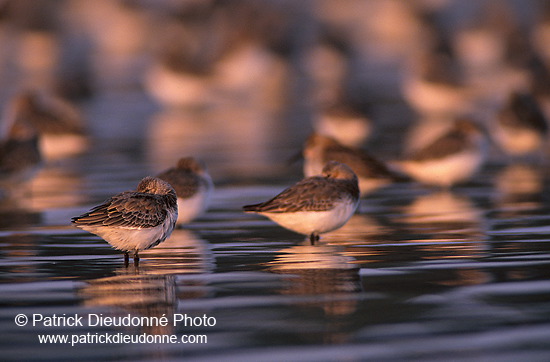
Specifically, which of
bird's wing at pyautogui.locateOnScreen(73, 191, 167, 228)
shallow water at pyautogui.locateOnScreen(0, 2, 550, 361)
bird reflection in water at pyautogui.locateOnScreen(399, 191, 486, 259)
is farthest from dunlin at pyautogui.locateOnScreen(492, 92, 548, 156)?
bird's wing at pyautogui.locateOnScreen(73, 191, 167, 228)

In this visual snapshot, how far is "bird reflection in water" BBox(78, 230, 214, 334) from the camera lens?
837 centimetres

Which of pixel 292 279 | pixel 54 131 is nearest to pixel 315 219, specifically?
pixel 292 279

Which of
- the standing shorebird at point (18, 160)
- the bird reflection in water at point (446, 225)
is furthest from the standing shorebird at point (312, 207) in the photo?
the standing shorebird at point (18, 160)

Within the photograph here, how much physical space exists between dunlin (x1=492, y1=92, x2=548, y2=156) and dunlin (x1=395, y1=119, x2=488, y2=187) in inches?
108

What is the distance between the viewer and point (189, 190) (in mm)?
12422

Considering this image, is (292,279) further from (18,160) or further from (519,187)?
(18,160)

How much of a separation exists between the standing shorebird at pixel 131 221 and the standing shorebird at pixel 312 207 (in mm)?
1299

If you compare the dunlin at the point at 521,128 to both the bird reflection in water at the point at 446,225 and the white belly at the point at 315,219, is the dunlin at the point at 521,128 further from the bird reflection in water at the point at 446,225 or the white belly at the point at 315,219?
the white belly at the point at 315,219

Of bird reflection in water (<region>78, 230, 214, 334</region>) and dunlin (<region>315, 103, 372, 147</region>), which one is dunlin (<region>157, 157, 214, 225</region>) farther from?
dunlin (<region>315, 103, 372, 147</region>)

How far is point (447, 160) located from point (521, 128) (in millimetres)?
3634

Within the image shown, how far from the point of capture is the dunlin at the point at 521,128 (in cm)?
1869

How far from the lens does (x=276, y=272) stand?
9.67 m

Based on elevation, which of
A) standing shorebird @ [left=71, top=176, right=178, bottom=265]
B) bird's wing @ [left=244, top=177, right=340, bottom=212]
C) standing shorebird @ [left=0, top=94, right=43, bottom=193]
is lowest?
standing shorebird @ [left=71, top=176, right=178, bottom=265]

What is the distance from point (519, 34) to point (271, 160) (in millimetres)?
17721
